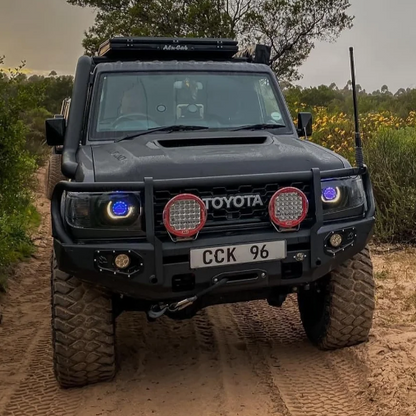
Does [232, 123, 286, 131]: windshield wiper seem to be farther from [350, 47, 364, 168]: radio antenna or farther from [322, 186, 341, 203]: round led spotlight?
[322, 186, 341, 203]: round led spotlight

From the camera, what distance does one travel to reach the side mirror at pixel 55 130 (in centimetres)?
446

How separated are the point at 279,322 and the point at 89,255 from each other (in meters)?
2.10

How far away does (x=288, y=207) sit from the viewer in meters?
3.35

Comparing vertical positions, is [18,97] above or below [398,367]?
above

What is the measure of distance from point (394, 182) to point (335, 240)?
4050mm

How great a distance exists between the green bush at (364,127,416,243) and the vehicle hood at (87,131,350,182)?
3.31m

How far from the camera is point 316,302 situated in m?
4.21

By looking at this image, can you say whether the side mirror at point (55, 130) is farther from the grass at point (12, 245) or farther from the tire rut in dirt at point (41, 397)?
the grass at point (12, 245)

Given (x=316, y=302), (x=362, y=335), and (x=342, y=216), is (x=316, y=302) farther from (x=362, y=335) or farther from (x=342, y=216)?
(x=342, y=216)

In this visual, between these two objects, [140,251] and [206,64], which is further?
[206,64]

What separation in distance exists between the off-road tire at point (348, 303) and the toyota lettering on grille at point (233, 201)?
2.76 ft

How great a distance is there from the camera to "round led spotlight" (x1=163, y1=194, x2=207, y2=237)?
320cm

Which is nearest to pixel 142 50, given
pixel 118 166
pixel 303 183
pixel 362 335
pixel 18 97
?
pixel 18 97

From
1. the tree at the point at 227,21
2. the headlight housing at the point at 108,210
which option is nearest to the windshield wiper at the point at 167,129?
the headlight housing at the point at 108,210
